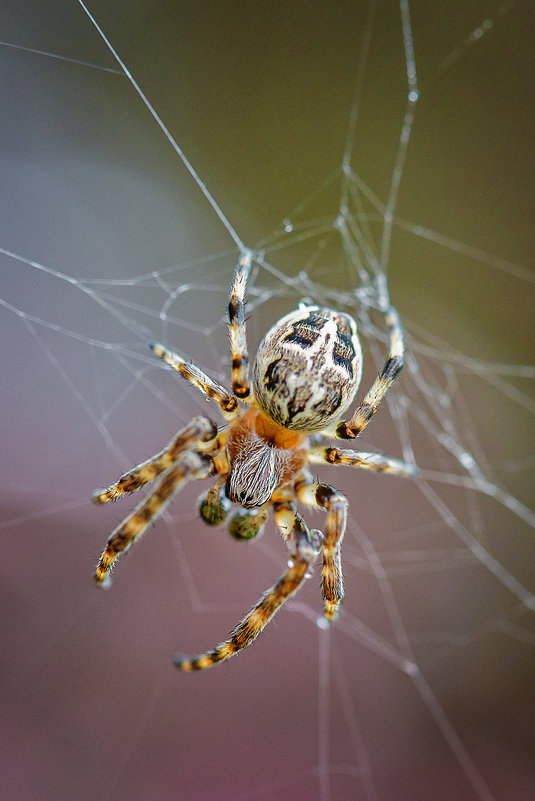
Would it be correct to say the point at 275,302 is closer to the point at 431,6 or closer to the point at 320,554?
the point at 431,6

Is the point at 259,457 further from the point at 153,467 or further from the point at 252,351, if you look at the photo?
the point at 252,351

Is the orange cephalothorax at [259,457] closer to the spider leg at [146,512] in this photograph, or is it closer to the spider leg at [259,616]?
the spider leg at [259,616]

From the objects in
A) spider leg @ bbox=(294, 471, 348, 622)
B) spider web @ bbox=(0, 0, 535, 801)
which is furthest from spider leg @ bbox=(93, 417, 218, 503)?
spider web @ bbox=(0, 0, 535, 801)

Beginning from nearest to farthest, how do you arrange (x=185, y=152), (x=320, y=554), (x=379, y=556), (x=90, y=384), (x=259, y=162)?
1. (x=320, y=554)
2. (x=90, y=384)
3. (x=379, y=556)
4. (x=185, y=152)
5. (x=259, y=162)

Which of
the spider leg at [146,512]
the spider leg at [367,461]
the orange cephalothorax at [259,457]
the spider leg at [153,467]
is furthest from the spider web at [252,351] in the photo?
the spider leg at [146,512]

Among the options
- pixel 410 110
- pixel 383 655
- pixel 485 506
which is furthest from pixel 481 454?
pixel 410 110
